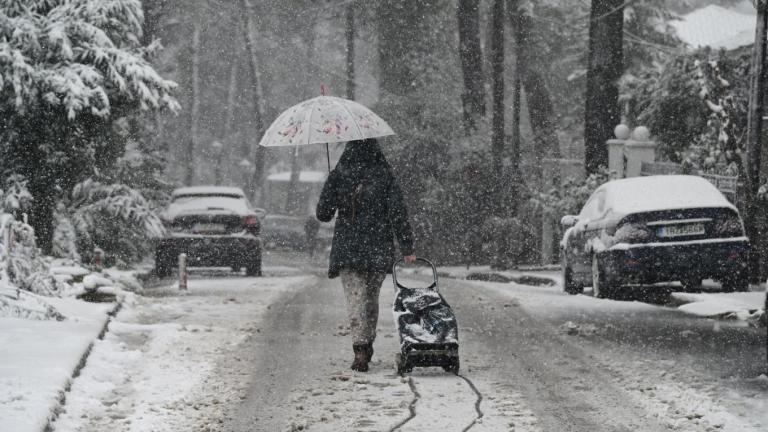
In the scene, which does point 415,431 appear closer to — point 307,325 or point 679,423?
point 679,423

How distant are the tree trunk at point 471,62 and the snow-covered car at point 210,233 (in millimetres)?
9699

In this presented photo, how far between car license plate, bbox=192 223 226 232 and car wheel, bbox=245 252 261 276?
849 mm

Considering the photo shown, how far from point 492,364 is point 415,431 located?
262 cm

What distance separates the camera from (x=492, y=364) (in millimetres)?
8977

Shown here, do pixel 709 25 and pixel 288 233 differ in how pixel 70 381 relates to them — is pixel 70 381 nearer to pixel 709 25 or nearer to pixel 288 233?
pixel 288 233

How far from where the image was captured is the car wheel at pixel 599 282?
1314cm

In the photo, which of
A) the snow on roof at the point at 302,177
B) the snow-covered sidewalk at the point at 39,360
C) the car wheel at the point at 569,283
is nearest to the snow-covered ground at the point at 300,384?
the snow-covered sidewalk at the point at 39,360

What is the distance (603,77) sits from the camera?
2277cm

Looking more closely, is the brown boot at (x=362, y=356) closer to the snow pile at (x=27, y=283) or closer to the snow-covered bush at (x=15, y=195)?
the snow pile at (x=27, y=283)

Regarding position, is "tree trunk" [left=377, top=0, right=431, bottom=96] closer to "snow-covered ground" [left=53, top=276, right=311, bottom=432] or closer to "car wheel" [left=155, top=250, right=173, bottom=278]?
"car wheel" [left=155, top=250, right=173, bottom=278]

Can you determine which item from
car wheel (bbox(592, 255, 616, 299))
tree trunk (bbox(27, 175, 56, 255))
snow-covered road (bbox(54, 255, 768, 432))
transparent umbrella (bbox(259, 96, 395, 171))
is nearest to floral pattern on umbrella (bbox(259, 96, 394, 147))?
transparent umbrella (bbox(259, 96, 395, 171))

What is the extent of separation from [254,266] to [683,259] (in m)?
8.87

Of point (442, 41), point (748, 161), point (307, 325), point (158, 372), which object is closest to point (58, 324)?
point (158, 372)

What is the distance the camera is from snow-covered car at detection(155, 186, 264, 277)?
61.4ft
